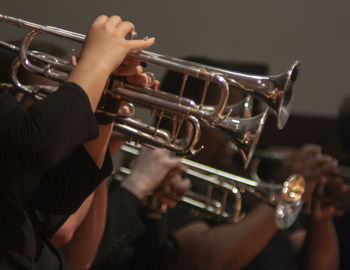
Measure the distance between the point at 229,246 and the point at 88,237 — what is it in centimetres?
63

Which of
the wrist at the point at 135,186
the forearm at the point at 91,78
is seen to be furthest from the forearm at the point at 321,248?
the forearm at the point at 91,78

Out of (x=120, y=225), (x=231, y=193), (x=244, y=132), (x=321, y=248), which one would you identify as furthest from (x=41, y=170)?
(x=321, y=248)

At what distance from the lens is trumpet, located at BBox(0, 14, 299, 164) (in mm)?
1179

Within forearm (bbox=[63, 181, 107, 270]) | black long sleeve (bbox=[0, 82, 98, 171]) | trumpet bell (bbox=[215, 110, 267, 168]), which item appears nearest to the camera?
black long sleeve (bbox=[0, 82, 98, 171])

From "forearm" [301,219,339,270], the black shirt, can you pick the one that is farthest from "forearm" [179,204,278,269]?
the black shirt

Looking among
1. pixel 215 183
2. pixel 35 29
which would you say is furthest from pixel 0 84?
pixel 215 183

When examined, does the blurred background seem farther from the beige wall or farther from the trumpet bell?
the trumpet bell

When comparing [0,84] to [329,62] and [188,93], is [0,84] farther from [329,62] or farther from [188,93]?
[329,62]

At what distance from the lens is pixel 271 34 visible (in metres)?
2.68

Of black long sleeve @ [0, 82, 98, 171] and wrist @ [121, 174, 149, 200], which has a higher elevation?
black long sleeve @ [0, 82, 98, 171]

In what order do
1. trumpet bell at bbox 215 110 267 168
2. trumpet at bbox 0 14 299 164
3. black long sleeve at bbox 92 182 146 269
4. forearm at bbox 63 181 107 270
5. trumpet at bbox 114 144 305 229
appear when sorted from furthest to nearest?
1. trumpet at bbox 114 144 305 229
2. black long sleeve at bbox 92 182 146 269
3. forearm at bbox 63 181 107 270
4. trumpet bell at bbox 215 110 267 168
5. trumpet at bbox 0 14 299 164

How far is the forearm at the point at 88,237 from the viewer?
60.5 inches

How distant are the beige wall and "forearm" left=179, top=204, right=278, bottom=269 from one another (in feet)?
2.28

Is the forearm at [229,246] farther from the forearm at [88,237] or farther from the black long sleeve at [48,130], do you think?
the black long sleeve at [48,130]
